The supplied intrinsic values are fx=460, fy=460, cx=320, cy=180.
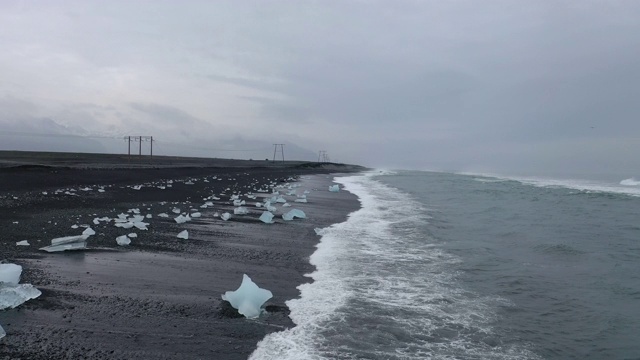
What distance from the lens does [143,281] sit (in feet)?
21.2

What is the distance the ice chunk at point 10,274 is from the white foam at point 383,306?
3.21 metres

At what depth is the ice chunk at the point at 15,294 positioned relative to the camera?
16.0 ft

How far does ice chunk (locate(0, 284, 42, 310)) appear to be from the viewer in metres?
4.89

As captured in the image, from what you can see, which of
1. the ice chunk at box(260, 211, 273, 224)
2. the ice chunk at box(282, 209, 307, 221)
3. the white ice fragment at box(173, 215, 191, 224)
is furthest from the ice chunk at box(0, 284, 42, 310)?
the ice chunk at box(282, 209, 307, 221)

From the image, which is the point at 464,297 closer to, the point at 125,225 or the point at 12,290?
the point at 12,290

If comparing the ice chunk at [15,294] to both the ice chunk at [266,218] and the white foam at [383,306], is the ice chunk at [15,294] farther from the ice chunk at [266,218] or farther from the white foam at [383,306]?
the ice chunk at [266,218]

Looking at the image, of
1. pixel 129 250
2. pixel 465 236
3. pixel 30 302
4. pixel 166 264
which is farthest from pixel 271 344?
pixel 465 236

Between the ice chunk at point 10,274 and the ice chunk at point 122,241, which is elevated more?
the ice chunk at point 10,274

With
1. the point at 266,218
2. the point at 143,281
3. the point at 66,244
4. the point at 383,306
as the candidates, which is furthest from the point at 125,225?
the point at 383,306

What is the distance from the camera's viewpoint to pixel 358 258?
9.38m

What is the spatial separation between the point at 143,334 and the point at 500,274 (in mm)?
6534

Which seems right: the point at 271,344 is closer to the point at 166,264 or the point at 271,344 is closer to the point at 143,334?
the point at 143,334

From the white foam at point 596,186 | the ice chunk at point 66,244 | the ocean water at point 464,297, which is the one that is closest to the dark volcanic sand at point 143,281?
the ice chunk at point 66,244

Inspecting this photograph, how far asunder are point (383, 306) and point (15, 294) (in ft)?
14.4
